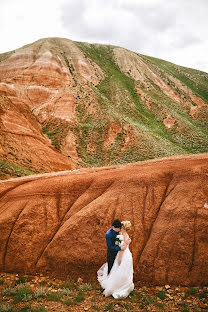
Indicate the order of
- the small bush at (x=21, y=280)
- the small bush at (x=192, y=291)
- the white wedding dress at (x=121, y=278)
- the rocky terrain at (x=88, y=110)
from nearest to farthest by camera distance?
the white wedding dress at (x=121, y=278) < the small bush at (x=192, y=291) < the small bush at (x=21, y=280) < the rocky terrain at (x=88, y=110)

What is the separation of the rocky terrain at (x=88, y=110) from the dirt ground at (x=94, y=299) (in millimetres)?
12115

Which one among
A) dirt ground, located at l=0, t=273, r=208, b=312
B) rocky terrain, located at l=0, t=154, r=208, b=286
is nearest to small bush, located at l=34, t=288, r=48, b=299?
dirt ground, located at l=0, t=273, r=208, b=312

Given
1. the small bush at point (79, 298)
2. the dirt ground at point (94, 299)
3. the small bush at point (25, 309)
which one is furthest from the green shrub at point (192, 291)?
the small bush at point (25, 309)

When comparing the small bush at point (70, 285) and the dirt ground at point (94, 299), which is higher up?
the dirt ground at point (94, 299)

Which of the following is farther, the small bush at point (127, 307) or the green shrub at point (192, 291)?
the green shrub at point (192, 291)

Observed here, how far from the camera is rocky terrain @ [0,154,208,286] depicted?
22.6 feet

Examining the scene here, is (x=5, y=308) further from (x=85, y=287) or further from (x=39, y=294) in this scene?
(x=85, y=287)

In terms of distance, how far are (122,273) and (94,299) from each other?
108 centimetres

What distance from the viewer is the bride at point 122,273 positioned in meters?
5.79

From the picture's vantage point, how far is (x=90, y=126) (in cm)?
3806

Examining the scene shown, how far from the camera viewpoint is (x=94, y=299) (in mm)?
5895

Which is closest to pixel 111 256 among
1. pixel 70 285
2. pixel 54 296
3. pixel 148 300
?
pixel 148 300

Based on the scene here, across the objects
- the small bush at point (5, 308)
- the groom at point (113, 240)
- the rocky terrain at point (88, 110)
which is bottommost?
the small bush at point (5, 308)

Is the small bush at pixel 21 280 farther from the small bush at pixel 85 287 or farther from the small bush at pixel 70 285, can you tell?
the small bush at pixel 85 287
